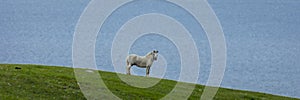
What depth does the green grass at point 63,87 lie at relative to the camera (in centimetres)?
1825

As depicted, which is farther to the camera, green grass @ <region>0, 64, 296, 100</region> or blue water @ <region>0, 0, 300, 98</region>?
blue water @ <region>0, 0, 300, 98</region>

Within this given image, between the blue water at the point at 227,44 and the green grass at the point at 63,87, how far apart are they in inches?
747

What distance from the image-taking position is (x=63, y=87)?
1941 centimetres

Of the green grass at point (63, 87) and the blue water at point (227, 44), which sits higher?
the blue water at point (227, 44)

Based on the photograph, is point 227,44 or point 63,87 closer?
point 63,87

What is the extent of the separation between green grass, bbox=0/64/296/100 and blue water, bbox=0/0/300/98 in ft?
62.2

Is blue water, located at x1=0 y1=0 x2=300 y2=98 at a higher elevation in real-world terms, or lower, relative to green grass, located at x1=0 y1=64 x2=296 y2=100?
higher

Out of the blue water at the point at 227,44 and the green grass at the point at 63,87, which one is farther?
the blue water at the point at 227,44

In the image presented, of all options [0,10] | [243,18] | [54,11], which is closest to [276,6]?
[243,18]

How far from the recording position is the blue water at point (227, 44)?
48.0 m

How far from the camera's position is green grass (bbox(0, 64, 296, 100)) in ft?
59.9

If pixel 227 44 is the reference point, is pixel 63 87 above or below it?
below

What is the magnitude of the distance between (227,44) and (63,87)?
177 feet

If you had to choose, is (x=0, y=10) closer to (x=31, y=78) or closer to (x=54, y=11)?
(x=54, y=11)
